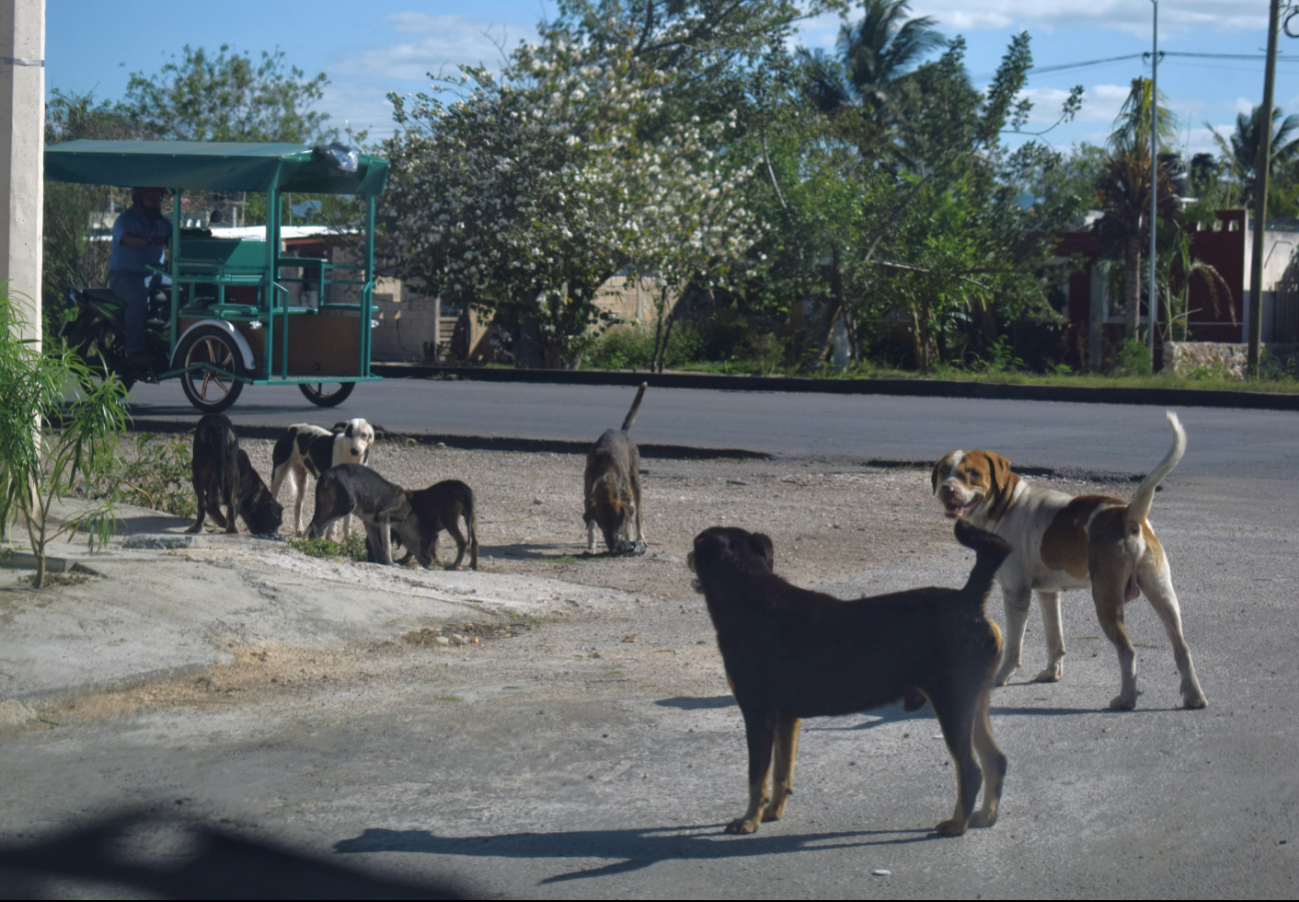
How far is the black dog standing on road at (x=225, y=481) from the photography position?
7.77 metres

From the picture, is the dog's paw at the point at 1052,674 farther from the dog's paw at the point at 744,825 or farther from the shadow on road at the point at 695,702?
the dog's paw at the point at 744,825

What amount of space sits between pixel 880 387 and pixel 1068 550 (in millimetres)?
17785

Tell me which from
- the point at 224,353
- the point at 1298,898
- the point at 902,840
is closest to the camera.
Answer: the point at 1298,898

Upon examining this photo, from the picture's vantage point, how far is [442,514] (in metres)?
7.61

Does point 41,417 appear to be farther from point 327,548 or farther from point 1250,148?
point 1250,148

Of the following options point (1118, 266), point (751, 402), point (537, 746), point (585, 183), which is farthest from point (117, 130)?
point (537, 746)

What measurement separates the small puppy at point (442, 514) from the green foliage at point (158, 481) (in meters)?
1.93

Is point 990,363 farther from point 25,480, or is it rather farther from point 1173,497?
point 25,480

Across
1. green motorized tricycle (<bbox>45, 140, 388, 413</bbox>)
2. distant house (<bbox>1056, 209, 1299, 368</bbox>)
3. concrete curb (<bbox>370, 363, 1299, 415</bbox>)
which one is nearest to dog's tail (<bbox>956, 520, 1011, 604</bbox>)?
green motorized tricycle (<bbox>45, 140, 388, 413</bbox>)

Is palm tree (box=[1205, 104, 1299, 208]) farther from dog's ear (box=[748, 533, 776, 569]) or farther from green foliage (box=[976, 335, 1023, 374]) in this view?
dog's ear (box=[748, 533, 776, 569])

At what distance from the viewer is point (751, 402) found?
1923 centimetres

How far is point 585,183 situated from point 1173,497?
16753 mm

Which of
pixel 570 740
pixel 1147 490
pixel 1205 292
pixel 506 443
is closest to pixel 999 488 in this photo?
pixel 1147 490

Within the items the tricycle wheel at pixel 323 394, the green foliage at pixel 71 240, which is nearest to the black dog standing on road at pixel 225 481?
the tricycle wheel at pixel 323 394
